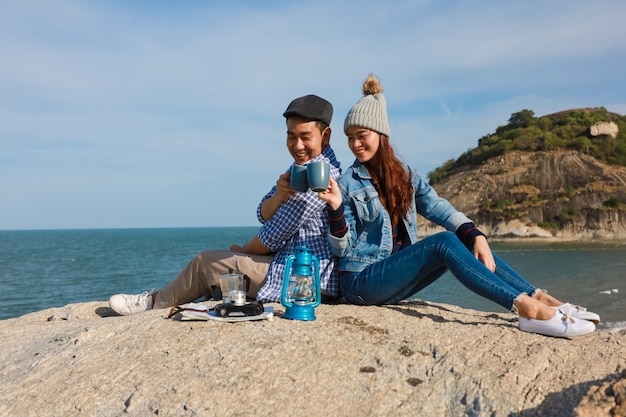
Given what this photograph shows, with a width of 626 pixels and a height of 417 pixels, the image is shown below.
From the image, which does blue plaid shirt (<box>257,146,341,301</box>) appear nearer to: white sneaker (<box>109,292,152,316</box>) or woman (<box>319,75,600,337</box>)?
woman (<box>319,75,600,337</box>)

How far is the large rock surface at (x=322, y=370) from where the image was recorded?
293 centimetres

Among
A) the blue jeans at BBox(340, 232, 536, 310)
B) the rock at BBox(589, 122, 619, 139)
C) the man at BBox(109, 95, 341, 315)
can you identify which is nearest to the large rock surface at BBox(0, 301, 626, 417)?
the blue jeans at BBox(340, 232, 536, 310)

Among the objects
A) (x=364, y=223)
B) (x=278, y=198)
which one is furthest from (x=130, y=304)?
(x=364, y=223)

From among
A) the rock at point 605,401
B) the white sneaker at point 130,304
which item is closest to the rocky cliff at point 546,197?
the white sneaker at point 130,304

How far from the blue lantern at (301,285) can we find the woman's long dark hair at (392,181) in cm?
82

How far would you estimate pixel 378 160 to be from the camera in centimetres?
459

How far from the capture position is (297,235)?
4.64 metres

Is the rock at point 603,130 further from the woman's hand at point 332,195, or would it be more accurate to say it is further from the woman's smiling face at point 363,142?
the woman's hand at point 332,195

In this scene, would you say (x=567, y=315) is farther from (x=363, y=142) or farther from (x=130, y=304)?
(x=130, y=304)

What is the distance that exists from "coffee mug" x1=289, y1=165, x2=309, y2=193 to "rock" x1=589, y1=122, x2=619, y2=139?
56.8 m

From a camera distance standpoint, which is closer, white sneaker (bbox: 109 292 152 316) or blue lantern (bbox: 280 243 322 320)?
blue lantern (bbox: 280 243 322 320)

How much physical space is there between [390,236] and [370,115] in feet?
3.32

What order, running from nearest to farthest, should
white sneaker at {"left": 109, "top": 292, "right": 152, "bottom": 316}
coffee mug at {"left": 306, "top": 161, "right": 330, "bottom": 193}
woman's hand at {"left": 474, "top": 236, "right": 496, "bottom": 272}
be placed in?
1. coffee mug at {"left": 306, "top": 161, "right": 330, "bottom": 193}
2. woman's hand at {"left": 474, "top": 236, "right": 496, "bottom": 272}
3. white sneaker at {"left": 109, "top": 292, "right": 152, "bottom": 316}

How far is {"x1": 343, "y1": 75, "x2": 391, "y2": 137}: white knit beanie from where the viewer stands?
4434 mm
